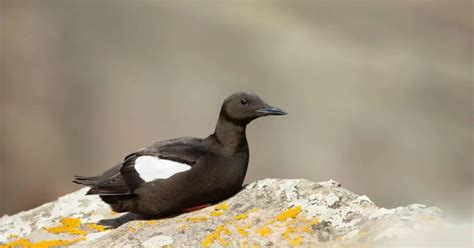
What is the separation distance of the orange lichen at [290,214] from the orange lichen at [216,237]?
0.59 meters

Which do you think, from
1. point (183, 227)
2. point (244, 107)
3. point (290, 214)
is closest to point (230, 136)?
point (244, 107)

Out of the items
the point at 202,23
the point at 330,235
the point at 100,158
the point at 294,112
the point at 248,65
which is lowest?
the point at 330,235

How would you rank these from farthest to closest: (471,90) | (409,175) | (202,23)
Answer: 1. (202,23)
2. (471,90)
3. (409,175)

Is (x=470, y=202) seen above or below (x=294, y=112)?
below

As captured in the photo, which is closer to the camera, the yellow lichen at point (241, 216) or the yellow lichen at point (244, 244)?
the yellow lichen at point (244, 244)

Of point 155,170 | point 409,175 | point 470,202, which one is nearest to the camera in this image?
point 155,170

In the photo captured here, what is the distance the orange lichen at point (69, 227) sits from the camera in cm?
962

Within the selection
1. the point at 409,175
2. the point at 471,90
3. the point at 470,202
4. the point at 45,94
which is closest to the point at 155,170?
the point at 470,202

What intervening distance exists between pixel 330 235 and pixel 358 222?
0.31 metres

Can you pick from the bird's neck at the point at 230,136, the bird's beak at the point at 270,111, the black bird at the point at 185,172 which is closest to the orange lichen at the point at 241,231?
the black bird at the point at 185,172

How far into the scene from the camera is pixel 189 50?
24.3m

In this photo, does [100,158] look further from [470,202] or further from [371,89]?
[470,202]

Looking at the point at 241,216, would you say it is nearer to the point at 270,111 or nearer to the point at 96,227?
the point at 270,111

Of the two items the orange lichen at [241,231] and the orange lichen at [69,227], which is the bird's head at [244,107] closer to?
the orange lichen at [241,231]
